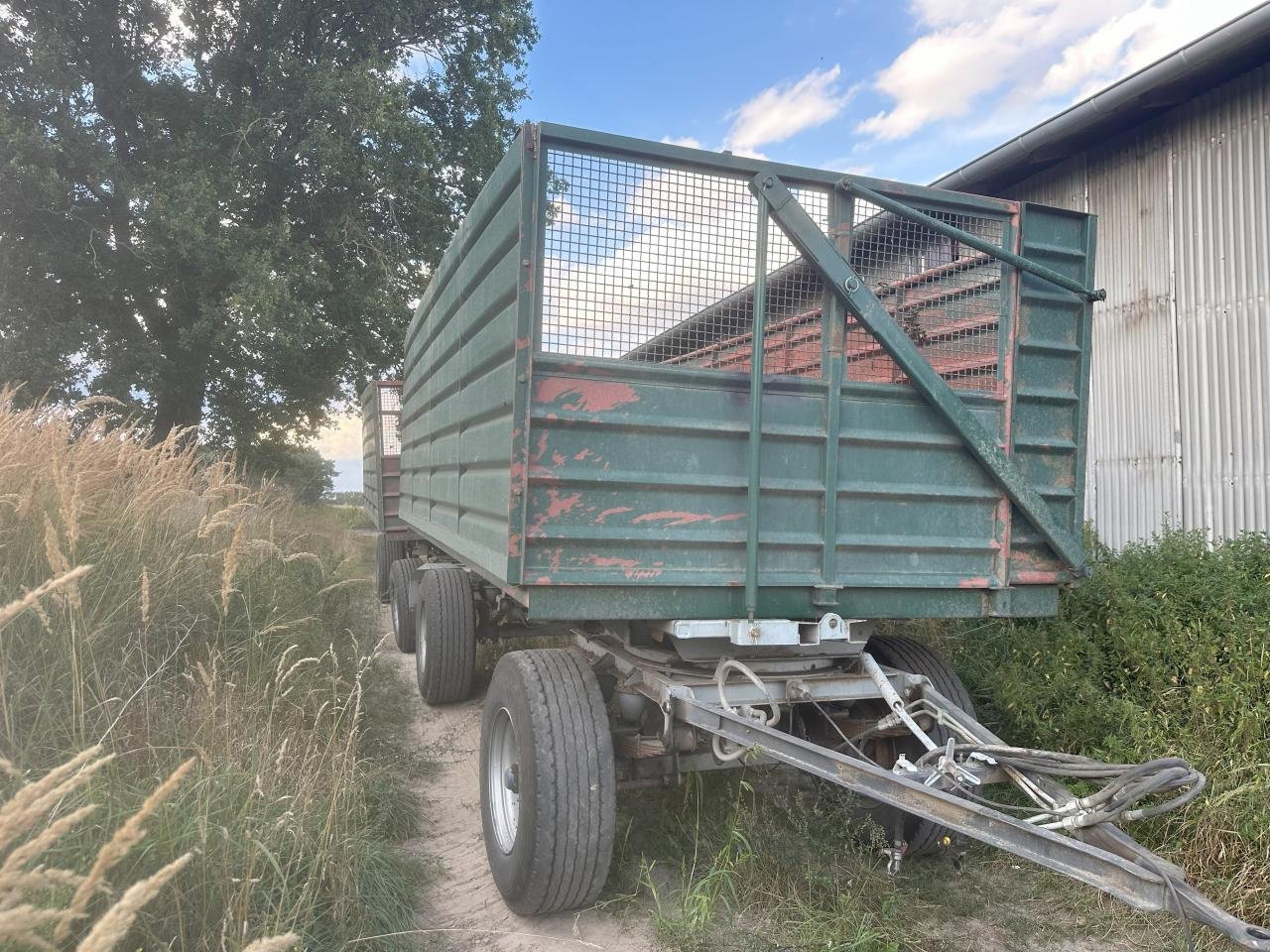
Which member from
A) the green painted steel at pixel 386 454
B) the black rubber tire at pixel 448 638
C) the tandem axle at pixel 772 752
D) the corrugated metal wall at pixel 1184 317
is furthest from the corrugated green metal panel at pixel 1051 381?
the green painted steel at pixel 386 454

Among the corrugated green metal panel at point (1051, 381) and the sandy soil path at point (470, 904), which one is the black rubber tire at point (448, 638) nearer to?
the sandy soil path at point (470, 904)

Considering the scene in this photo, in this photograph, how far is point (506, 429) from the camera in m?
2.88

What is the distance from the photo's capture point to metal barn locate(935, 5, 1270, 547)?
4.96 metres

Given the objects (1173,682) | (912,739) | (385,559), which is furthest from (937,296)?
(385,559)

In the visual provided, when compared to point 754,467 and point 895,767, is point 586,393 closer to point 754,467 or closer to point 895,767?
point 754,467

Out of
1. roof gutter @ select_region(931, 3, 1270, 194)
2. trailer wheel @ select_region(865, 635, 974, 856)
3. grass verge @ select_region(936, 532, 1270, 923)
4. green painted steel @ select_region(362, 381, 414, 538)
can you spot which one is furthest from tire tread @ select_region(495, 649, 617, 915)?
green painted steel @ select_region(362, 381, 414, 538)

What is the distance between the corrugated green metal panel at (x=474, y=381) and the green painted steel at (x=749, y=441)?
26 millimetres

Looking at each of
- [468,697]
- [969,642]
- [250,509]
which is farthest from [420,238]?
[969,642]

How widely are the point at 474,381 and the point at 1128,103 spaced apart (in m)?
4.84

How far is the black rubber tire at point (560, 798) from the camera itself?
8.89 feet

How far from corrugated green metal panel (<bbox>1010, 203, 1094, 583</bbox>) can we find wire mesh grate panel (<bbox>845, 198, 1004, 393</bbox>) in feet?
0.41

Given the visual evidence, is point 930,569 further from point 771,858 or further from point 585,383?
point 585,383

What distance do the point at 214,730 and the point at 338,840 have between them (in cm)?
70

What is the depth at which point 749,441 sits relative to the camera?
289 cm
